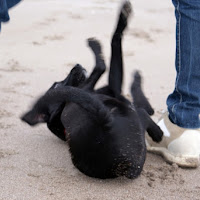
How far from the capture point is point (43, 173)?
2.24 metres

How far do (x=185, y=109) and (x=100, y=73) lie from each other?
20.2 inches

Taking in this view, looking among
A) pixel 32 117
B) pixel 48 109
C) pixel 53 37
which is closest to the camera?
pixel 32 117

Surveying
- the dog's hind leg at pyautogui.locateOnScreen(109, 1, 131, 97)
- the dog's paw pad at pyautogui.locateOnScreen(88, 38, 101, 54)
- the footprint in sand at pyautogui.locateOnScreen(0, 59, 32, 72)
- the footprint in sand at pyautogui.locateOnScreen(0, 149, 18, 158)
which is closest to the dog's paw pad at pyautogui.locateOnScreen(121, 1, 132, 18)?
the dog's hind leg at pyautogui.locateOnScreen(109, 1, 131, 97)

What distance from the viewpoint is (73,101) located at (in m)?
1.96

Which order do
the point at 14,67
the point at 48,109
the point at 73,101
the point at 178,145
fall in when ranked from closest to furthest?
the point at 73,101
the point at 48,109
the point at 178,145
the point at 14,67

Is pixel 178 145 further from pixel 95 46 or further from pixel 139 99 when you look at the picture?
→ pixel 95 46

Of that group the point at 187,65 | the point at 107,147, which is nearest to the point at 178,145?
the point at 187,65

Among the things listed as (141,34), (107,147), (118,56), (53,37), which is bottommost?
(141,34)

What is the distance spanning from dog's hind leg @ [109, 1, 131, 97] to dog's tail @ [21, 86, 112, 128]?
Result: 14.2 inches

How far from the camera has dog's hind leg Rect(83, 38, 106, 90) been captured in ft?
8.03

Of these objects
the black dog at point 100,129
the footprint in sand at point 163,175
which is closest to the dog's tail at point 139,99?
the black dog at point 100,129

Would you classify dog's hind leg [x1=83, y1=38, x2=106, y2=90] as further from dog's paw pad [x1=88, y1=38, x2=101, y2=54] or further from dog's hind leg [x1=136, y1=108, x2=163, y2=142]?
dog's hind leg [x1=136, y1=108, x2=163, y2=142]

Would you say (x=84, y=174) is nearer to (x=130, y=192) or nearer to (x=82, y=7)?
(x=130, y=192)

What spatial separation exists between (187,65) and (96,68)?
50 centimetres
